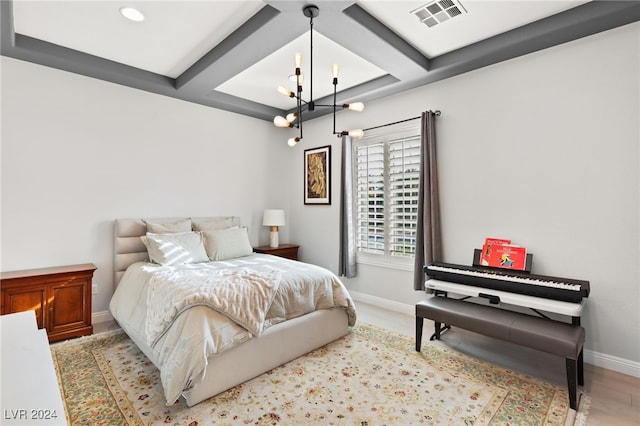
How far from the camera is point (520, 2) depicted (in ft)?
→ 7.97

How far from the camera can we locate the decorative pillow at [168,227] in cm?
374

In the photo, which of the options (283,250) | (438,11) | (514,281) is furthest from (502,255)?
(283,250)

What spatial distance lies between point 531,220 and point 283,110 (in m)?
3.73

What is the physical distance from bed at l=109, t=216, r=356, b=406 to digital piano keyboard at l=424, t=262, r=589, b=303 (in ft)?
3.47

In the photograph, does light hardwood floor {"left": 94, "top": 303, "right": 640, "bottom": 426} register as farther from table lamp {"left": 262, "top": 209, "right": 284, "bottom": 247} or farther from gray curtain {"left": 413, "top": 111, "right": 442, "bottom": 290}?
table lamp {"left": 262, "top": 209, "right": 284, "bottom": 247}

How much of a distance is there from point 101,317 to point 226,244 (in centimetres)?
157

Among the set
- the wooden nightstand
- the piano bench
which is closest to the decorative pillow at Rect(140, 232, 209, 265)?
the wooden nightstand

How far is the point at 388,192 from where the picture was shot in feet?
13.6

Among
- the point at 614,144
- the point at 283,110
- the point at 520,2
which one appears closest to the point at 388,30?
the point at 520,2

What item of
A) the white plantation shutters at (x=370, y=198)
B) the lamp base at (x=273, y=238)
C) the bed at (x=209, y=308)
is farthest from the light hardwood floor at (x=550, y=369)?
the lamp base at (x=273, y=238)

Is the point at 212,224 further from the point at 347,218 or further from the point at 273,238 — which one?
the point at 347,218

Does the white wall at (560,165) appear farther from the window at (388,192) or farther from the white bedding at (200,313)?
the white bedding at (200,313)

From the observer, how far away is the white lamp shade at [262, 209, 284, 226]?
4898 mm

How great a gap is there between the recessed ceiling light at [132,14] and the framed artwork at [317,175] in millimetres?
2821
